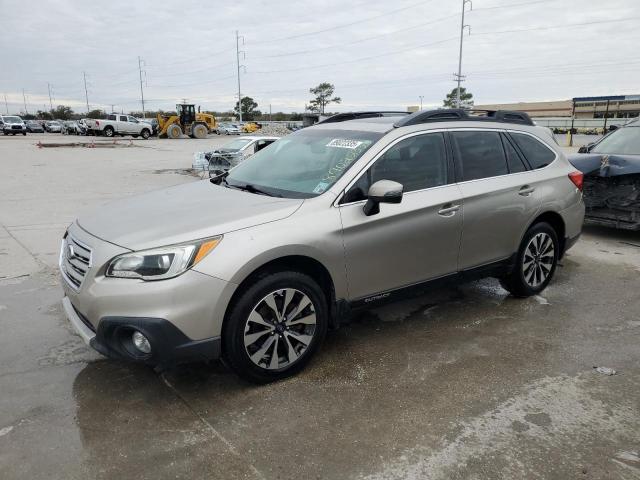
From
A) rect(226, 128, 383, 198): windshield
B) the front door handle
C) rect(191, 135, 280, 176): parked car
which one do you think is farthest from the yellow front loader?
the front door handle

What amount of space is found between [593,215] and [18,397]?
741 cm

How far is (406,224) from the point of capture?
383 centimetres

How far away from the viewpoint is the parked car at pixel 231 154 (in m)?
13.3

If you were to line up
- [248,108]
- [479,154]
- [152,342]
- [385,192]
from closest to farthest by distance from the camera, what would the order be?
[152,342] < [385,192] < [479,154] < [248,108]

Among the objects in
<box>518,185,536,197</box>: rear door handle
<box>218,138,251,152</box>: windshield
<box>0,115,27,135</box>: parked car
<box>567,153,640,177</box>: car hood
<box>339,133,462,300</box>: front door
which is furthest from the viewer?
<box>0,115,27,135</box>: parked car

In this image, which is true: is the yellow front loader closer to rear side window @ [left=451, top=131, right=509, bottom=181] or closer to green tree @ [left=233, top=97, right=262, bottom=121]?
rear side window @ [left=451, top=131, right=509, bottom=181]

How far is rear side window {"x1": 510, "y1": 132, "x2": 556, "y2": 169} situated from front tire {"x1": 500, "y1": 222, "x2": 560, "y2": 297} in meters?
0.60

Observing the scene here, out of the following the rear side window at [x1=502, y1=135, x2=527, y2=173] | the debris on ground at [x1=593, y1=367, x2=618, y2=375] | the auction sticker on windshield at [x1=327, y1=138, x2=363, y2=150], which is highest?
the auction sticker on windshield at [x1=327, y1=138, x2=363, y2=150]

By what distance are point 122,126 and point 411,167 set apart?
145 feet

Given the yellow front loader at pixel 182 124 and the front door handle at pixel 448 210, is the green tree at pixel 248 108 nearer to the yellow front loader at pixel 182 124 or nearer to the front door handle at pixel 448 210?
the yellow front loader at pixel 182 124

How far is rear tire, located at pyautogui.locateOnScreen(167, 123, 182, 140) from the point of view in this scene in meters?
41.6

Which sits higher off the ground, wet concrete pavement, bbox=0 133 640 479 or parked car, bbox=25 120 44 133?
parked car, bbox=25 120 44 133

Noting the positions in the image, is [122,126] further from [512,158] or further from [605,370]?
[605,370]

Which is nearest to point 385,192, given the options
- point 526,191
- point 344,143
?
point 344,143
